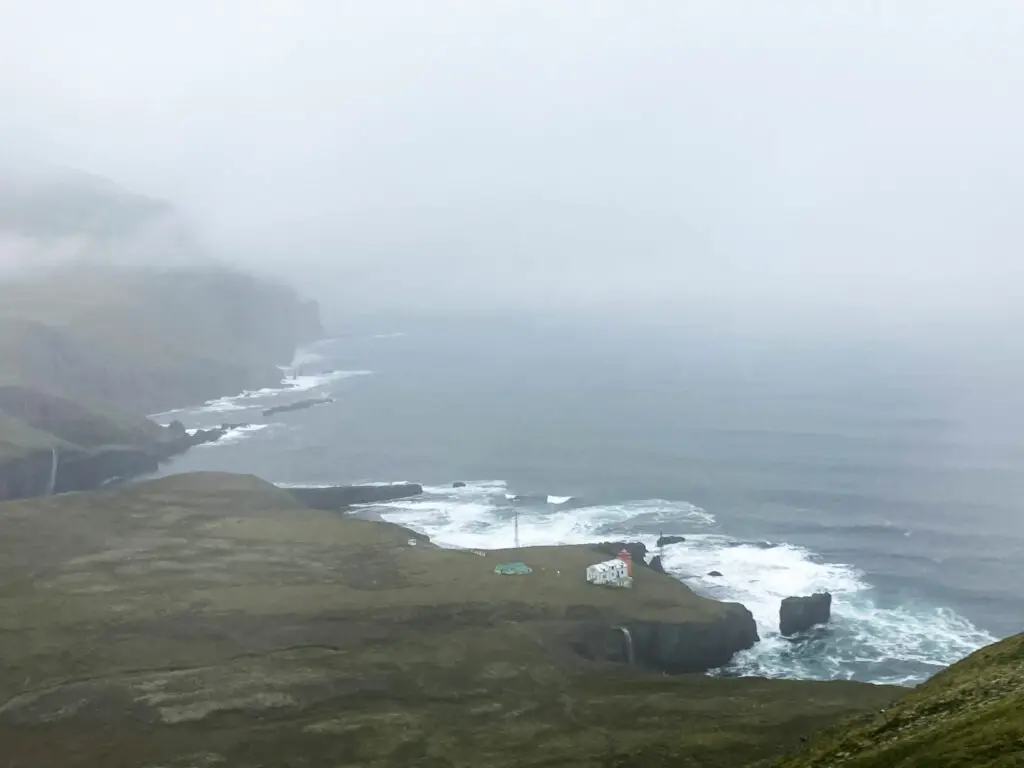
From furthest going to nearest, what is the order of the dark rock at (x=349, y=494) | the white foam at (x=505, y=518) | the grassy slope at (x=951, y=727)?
the dark rock at (x=349, y=494), the white foam at (x=505, y=518), the grassy slope at (x=951, y=727)

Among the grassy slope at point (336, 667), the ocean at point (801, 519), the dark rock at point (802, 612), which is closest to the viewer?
the grassy slope at point (336, 667)

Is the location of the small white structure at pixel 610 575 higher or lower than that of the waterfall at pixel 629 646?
higher

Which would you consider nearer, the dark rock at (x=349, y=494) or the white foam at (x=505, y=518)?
the white foam at (x=505, y=518)

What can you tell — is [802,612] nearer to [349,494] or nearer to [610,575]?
[610,575]

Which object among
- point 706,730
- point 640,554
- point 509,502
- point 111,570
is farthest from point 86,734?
point 509,502

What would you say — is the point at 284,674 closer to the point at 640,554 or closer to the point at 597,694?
the point at 597,694

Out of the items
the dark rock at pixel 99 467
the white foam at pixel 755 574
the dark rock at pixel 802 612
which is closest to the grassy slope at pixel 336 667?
the dark rock at pixel 802 612

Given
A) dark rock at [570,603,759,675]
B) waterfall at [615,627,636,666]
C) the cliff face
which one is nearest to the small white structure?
dark rock at [570,603,759,675]

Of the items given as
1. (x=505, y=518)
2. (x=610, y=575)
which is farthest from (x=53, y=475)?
(x=610, y=575)

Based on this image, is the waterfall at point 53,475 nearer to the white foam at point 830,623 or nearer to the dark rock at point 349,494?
the dark rock at point 349,494
